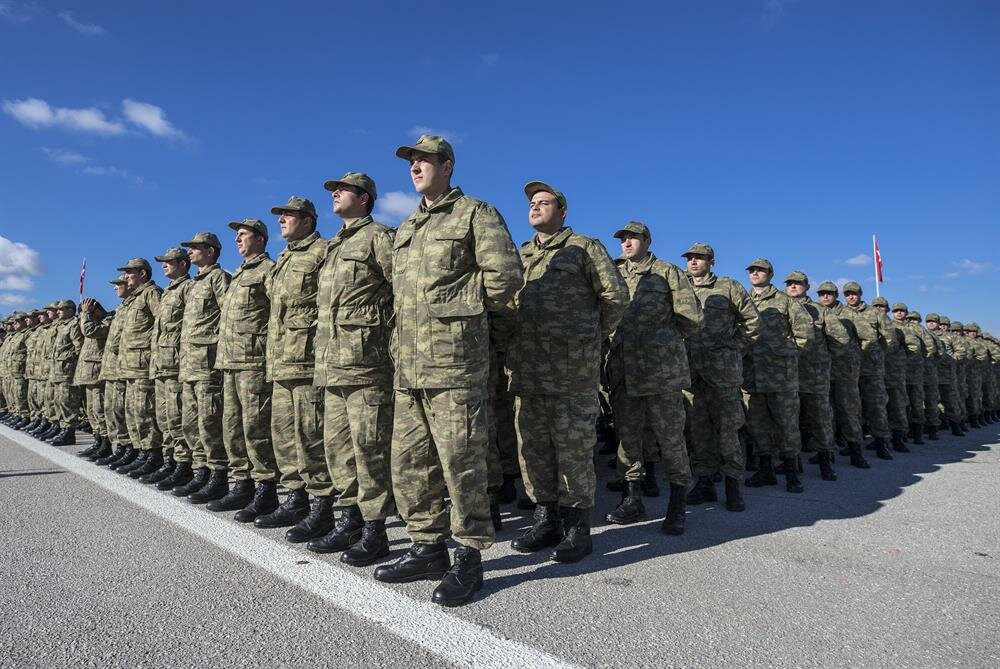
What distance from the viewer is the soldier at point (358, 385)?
352 cm

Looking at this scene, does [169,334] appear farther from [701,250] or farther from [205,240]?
[701,250]

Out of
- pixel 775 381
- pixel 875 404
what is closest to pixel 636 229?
pixel 775 381

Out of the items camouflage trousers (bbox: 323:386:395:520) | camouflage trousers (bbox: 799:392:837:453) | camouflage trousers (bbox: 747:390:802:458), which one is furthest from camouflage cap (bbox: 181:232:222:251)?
camouflage trousers (bbox: 799:392:837:453)

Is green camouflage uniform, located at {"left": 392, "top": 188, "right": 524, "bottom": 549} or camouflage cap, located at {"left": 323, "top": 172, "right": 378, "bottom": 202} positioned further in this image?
camouflage cap, located at {"left": 323, "top": 172, "right": 378, "bottom": 202}

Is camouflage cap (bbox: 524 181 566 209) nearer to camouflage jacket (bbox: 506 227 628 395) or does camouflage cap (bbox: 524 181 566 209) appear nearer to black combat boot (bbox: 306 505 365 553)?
camouflage jacket (bbox: 506 227 628 395)

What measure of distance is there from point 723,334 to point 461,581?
3707 mm

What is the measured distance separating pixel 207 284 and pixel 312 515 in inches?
109

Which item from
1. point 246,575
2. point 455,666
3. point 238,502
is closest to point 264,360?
point 238,502

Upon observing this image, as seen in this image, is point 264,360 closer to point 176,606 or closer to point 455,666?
point 176,606

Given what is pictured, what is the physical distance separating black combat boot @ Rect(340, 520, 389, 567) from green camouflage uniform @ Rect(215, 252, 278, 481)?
1499 mm

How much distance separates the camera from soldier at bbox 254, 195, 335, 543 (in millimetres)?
4117

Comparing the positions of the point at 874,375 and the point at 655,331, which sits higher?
the point at 655,331

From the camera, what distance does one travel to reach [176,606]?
106 inches

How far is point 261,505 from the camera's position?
4527 millimetres
